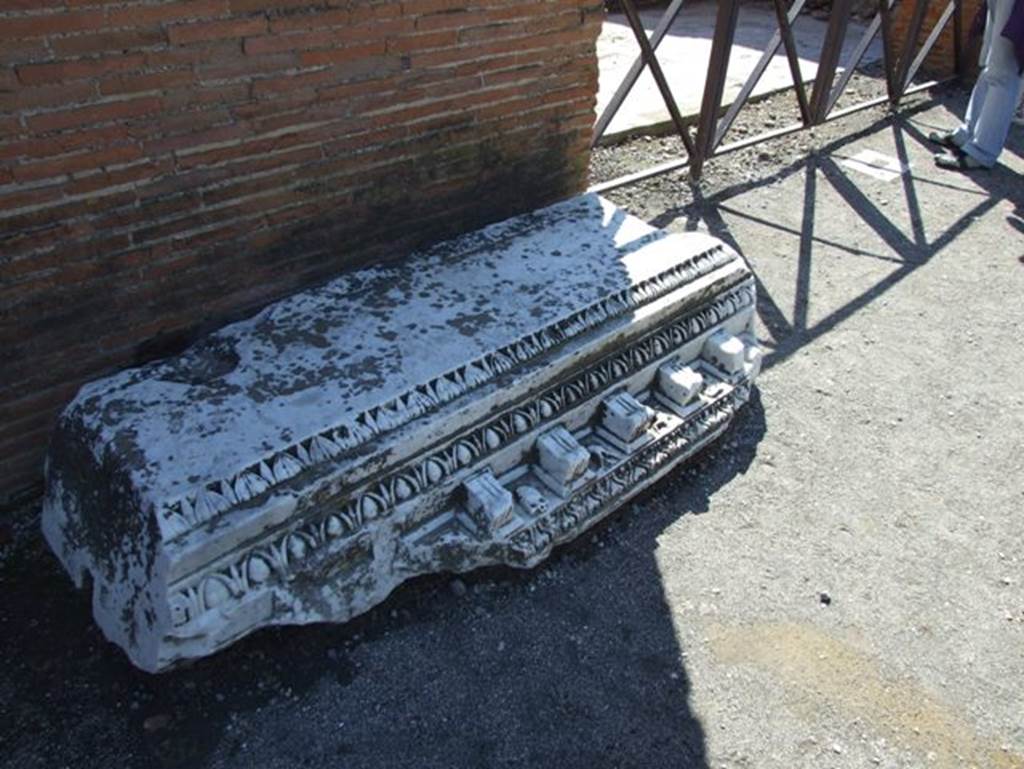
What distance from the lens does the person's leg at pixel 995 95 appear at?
4.99 metres

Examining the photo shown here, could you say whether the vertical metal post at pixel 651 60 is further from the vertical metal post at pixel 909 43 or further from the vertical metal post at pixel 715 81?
the vertical metal post at pixel 909 43

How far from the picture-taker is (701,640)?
7.75 ft

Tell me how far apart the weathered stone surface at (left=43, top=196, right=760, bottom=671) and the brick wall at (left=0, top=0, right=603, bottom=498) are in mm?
256

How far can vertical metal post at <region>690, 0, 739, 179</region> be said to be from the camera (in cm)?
433

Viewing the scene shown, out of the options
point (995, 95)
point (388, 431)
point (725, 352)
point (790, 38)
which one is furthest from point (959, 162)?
point (388, 431)

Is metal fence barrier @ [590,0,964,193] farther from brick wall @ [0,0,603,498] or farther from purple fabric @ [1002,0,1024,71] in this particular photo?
brick wall @ [0,0,603,498]

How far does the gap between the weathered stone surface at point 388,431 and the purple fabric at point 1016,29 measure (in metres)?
3.31

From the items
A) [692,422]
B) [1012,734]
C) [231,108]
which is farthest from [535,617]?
[231,108]

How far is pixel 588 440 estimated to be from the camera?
2.67 meters

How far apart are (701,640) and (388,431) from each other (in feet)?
3.65

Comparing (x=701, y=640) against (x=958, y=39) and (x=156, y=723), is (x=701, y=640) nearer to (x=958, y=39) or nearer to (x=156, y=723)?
(x=156, y=723)

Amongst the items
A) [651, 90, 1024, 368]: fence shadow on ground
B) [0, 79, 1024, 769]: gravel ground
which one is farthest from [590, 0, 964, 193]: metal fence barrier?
[0, 79, 1024, 769]: gravel ground

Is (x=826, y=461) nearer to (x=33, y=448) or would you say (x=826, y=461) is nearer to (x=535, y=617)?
(x=535, y=617)

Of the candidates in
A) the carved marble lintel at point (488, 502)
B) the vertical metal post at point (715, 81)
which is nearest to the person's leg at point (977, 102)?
the vertical metal post at point (715, 81)
